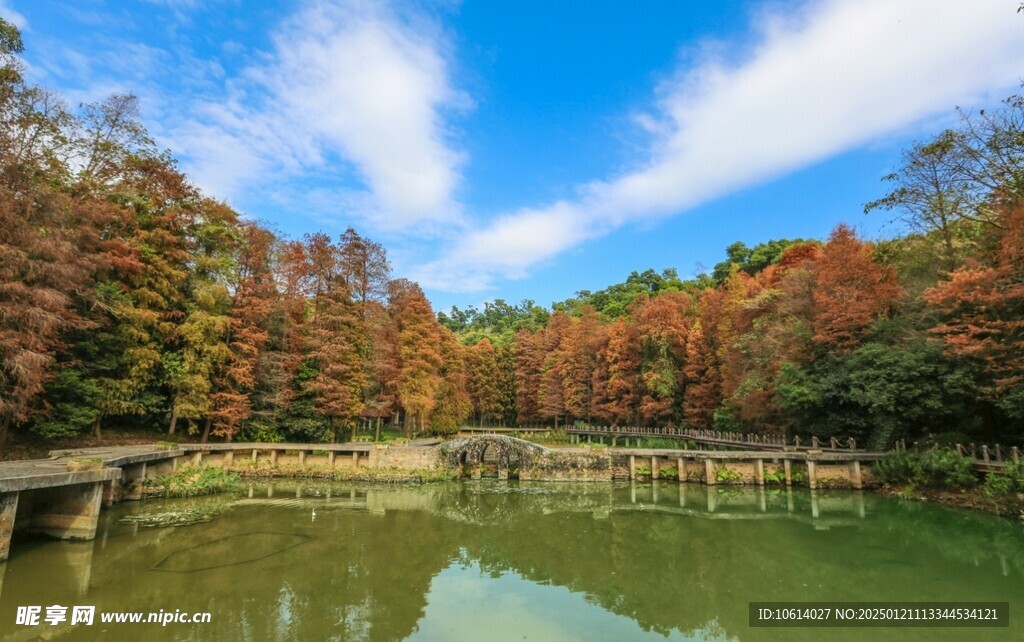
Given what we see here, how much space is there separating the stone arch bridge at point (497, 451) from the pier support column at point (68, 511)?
14.5 metres

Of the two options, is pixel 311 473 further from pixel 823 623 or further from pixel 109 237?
pixel 823 623

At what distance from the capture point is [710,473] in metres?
22.3

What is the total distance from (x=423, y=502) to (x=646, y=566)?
10.2 metres

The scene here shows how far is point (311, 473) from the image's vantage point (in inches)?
920

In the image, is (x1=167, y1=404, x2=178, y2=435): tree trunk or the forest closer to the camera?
the forest

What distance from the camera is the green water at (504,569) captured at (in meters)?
7.61

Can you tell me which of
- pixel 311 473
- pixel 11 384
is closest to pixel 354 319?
pixel 311 473

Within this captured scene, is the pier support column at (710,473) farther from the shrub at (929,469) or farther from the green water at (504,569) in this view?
the shrub at (929,469)

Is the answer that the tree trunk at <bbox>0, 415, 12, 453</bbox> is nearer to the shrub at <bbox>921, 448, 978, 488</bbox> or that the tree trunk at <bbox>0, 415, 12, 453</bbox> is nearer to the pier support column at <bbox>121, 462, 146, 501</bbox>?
the pier support column at <bbox>121, 462, 146, 501</bbox>

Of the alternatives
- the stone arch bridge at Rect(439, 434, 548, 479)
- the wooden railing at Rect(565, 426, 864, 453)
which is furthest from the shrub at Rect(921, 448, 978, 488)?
the stone arch bridge at Rect(439, 434, 548, 479)

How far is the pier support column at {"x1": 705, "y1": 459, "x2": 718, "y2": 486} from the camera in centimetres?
2222

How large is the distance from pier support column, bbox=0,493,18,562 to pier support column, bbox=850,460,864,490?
26.4 metres

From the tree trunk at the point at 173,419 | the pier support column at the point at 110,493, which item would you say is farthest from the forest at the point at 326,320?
the pier support column at the point at 110,493

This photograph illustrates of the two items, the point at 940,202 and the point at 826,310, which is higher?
the point at 940,202
